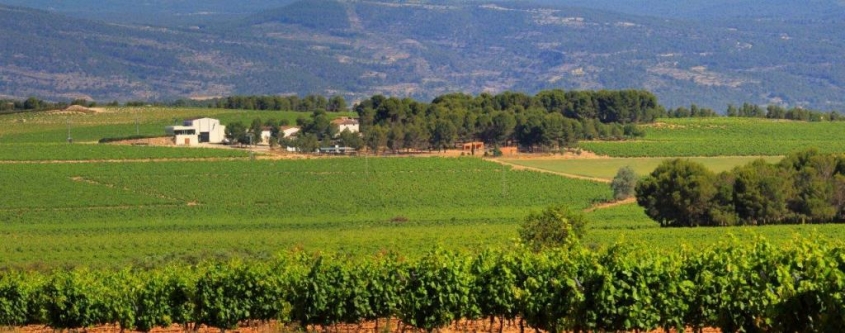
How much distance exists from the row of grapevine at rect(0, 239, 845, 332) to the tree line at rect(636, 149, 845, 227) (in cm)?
3844

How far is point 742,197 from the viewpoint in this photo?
67812 mm

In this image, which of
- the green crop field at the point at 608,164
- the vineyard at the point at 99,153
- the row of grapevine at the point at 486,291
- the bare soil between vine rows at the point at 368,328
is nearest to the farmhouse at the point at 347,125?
the vineyard at the point at 99,153

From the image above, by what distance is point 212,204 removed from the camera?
3317 inches

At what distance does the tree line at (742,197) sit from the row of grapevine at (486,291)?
38442mm

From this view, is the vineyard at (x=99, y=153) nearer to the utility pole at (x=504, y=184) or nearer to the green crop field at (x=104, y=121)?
the green crop field at (x=104, y=121)

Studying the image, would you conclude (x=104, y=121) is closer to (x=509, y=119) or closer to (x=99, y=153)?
(x=99, y=153)

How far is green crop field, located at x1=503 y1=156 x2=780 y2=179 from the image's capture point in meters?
97.4

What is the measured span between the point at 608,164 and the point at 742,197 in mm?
34454

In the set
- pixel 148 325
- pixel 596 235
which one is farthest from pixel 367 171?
pixel 148 325

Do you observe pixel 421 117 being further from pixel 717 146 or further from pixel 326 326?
pixel 326 326

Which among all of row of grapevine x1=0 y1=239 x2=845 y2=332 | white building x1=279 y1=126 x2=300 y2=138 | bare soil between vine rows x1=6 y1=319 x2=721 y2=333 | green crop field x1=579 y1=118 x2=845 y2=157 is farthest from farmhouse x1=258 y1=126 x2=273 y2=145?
bare soil between vine rows x1=6 y1=319 x2=721 y2=333

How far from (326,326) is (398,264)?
76.1 inches

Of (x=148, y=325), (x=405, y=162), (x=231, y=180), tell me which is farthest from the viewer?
(x=405, y=162)

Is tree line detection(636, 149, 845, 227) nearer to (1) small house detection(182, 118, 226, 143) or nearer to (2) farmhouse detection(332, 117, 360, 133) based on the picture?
(2) farmhouse detection(332, 117, 360, 133)
